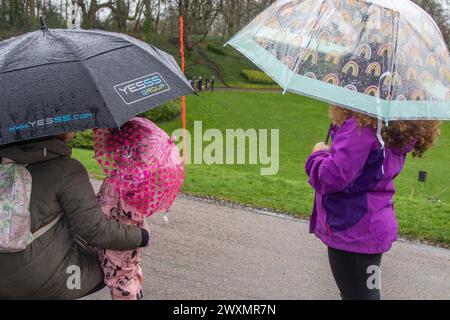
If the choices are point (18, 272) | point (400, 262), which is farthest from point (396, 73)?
point (400, 262)

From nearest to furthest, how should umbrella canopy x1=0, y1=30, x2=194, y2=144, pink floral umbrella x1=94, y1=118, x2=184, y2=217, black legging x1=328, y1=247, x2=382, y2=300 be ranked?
1. umbrella canopy x1=0, y1=30, x2=194, y2=144
2. pink floral umbrella x1=94, y1=118, x2=184, y2=217
3. black legging x1=328, y1=247, x2=382, y2=300

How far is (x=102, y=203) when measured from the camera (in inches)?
104

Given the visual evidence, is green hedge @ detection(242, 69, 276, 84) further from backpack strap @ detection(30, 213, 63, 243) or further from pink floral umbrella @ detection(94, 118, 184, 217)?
backpack strap @ detection(30, 213, 63, 243)

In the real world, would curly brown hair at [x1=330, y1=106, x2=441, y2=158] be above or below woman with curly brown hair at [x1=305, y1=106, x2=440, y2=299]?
above

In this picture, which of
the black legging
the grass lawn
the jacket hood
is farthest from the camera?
the grass lawn

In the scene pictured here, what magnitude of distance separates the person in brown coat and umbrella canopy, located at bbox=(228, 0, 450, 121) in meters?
1.18

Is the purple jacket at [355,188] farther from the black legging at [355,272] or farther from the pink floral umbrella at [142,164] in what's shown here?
the pink floral umbrella at [142,164]

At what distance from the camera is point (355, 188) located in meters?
→ 2.71

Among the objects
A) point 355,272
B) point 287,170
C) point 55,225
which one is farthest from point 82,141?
point 355,272

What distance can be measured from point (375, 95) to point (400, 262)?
3.40 metres

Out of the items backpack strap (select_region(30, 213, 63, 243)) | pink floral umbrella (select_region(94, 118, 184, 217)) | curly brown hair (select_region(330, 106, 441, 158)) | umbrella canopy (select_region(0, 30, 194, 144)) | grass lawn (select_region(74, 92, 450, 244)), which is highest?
umbrella canopy (select_region(0, 30, 194, 144))

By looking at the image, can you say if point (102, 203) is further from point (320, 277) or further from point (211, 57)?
point (211, 57)

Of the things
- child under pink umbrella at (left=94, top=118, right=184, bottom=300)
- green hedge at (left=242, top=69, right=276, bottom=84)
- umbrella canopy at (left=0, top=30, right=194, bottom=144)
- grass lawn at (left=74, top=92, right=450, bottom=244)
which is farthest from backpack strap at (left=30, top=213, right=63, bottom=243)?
green hedge at (left=242, top=69, right=276, bottom=84)

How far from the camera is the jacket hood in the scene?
2375 millimetres
